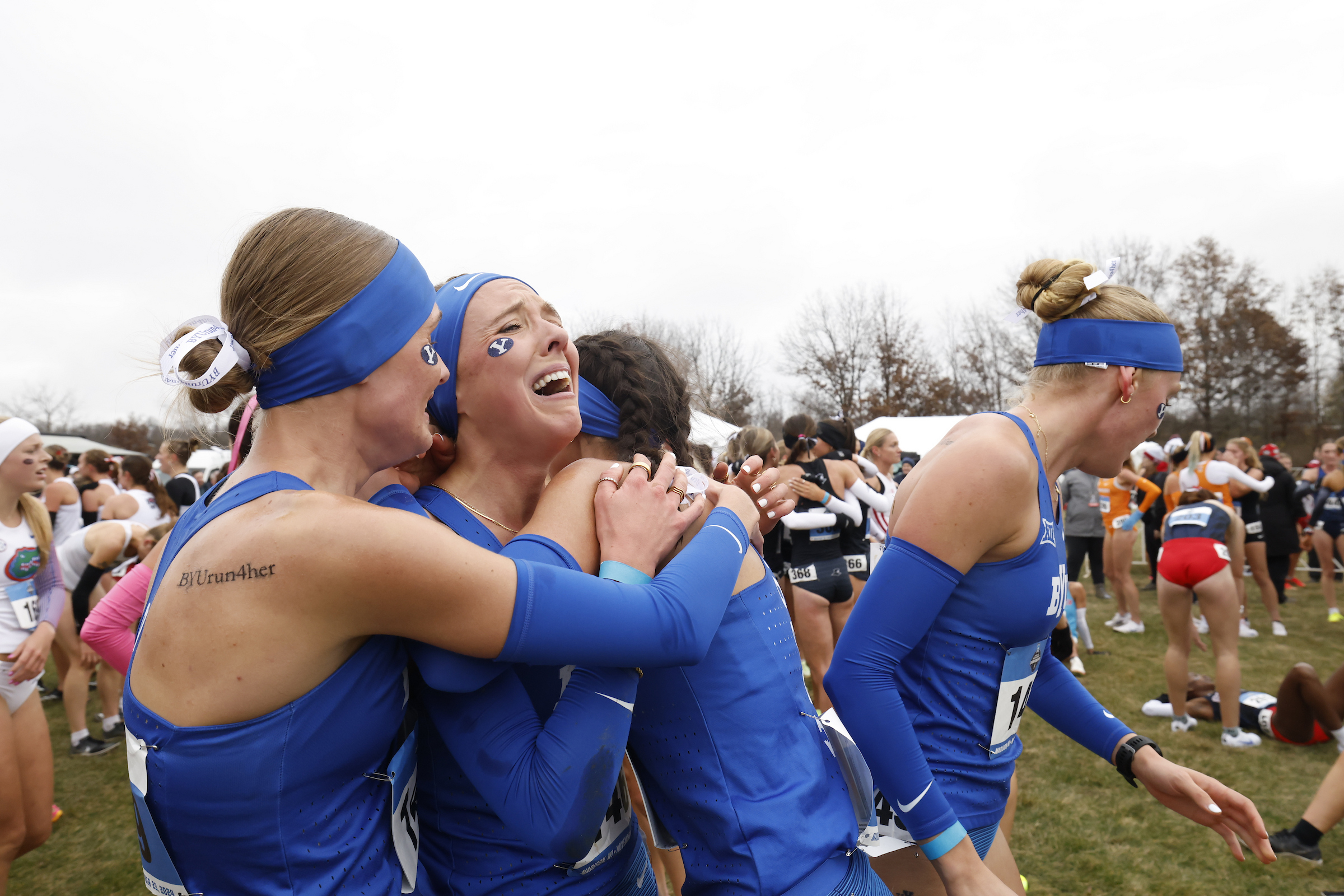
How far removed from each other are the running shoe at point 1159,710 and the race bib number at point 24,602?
28.1ft

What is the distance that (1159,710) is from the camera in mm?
6734

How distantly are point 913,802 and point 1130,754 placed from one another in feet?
3.29

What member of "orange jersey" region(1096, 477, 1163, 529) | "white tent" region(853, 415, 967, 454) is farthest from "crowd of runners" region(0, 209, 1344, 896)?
"white tent" region(853, 415, 967, 454)

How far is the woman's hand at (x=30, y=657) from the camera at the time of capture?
377 centimetres

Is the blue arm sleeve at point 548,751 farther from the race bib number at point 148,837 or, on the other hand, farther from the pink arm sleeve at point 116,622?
the pink arm sleeve at point 116,622

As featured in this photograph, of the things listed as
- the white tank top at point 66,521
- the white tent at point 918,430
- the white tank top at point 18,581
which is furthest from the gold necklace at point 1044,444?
the white tent at point 918,430

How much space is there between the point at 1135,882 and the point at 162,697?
16.7 feet

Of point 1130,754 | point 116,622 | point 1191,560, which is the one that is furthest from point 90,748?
point 1191,560

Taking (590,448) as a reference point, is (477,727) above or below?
below

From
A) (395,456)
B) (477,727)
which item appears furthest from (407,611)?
(395,456)

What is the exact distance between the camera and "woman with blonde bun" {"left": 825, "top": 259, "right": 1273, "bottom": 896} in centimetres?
187

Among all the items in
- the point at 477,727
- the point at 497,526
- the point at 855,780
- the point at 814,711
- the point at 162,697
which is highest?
the point at 497,526

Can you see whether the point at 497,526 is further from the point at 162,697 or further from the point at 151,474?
the point at 151,474

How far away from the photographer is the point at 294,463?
137cm
